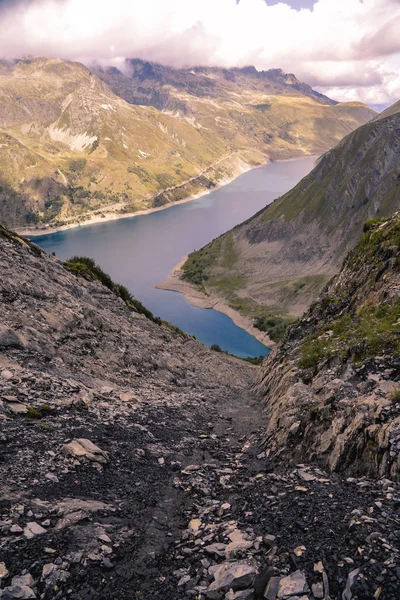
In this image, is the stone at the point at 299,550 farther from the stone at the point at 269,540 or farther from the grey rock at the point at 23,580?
the grey rock at the point at 23,580

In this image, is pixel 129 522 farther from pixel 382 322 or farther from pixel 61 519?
pixel 382 322

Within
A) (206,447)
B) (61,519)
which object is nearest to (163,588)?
(61,519)

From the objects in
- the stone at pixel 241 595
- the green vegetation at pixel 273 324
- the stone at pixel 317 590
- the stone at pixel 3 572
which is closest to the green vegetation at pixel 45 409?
the stone at pixel 3 572

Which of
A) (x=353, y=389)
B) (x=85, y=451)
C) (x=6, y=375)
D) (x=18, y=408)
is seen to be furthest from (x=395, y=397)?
(x=6, y=375)

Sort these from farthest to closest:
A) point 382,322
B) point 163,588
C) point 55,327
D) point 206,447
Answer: point 55,327
point 382,322
point 206,447
point 163,588

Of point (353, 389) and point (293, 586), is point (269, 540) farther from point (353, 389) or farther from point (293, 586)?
point (353, 389)

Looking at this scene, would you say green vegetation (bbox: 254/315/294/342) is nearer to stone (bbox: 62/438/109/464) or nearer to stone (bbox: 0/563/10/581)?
stone (bbox: 62/438/109/464)

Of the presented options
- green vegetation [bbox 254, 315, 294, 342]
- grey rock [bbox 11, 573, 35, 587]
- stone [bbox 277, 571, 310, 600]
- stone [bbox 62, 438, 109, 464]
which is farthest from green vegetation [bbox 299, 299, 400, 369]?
green vegetation [bbox 254, 315, 294, 342]
